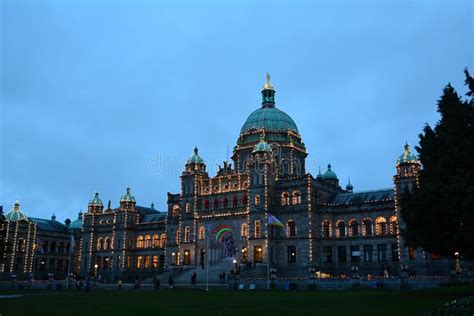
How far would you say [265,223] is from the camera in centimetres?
8225

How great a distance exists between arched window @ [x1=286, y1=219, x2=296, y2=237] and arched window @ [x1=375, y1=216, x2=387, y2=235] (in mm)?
13228

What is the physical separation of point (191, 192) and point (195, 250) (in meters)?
10.7

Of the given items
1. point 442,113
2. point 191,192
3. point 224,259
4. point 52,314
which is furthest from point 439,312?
point 191,192

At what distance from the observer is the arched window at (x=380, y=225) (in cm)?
8119

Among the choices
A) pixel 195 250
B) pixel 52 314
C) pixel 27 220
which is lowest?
pixel 52 314

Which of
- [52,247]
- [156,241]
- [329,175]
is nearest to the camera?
[329,175]

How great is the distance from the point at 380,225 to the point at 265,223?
18.4 m

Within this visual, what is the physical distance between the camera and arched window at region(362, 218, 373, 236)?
82500 millimetres

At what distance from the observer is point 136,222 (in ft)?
361

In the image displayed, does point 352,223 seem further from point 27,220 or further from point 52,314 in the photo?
point 27,220

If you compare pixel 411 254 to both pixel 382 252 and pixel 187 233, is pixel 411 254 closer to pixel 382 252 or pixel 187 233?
pixel 382 252

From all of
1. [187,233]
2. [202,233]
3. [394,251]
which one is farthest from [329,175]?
[187,233]

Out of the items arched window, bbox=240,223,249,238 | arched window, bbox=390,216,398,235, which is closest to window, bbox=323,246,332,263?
arched window, bbox=390,216,398,235

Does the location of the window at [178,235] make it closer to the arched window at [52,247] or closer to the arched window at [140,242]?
the arched window at [140,242]
